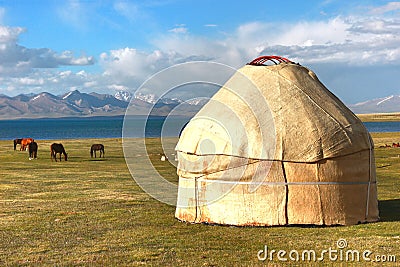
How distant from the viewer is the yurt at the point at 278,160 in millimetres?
10469

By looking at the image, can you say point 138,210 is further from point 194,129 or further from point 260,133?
point 260,133

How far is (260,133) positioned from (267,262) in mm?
3227

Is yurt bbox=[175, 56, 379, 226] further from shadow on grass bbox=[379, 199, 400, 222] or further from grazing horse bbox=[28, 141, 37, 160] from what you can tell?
grazing horse bbox=[28, 141, 37, 160]

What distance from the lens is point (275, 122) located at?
35.1 ft

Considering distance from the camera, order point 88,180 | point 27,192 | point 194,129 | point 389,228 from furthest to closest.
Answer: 1. point 88,180
2. point 27,192
3. point 194,129
4. point 389,228

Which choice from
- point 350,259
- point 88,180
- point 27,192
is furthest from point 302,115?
point 88,180

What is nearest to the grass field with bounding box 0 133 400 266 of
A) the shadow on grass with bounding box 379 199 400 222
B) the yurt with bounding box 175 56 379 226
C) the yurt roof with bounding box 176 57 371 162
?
the shadow on grass with bounding box 379 199 400 222

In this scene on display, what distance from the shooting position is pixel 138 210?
13.3 m

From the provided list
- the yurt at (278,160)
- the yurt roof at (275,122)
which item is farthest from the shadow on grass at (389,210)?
the yurt roof at (275,122)

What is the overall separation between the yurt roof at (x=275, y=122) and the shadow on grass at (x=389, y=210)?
1833 mm

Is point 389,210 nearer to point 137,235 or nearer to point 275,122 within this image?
point 275,122

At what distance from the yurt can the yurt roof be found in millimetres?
20

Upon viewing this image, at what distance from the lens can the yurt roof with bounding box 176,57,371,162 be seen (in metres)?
10.5

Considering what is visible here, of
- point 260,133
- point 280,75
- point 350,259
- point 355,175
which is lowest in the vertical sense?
point 350,259
